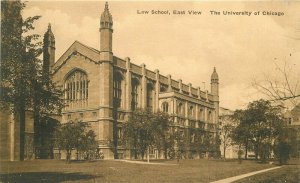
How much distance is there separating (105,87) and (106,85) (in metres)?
0.24

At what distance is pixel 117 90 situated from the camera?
46938 millimetres

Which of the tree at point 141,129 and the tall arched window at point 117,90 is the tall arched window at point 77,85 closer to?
the tall arched window at point 117,90

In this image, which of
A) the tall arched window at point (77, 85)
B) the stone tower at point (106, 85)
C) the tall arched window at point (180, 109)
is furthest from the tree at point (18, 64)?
the tall arched window at point (180, 109)

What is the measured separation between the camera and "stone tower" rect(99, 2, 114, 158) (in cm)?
4153

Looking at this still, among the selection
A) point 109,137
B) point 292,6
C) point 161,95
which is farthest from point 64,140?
point 161,95

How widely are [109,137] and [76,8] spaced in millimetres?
25368

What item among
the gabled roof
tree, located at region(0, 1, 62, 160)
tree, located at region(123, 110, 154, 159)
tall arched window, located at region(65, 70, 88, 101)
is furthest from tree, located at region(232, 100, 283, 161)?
tree, located at region(0, 1, 62, 160)

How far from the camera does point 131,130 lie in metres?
37.5

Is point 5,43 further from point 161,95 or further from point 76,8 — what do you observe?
point 161,95

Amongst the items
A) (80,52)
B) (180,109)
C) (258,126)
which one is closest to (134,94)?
(80,52)

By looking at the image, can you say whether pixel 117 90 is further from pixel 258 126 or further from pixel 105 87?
pixel 258 126

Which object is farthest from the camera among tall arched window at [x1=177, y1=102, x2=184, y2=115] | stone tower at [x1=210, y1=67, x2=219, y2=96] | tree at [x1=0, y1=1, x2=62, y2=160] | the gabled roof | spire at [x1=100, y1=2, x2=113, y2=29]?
stone tower at [x1=210, y1=67, x2=219, y2=96]

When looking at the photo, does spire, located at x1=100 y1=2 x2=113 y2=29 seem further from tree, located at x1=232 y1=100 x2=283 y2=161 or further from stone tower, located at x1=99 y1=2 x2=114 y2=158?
tree, located at x1=232 y1=100 x2=283 y2=161

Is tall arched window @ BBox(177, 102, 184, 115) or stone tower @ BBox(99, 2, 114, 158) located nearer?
stone tower @ BBox(99, 2, 114, 158)
